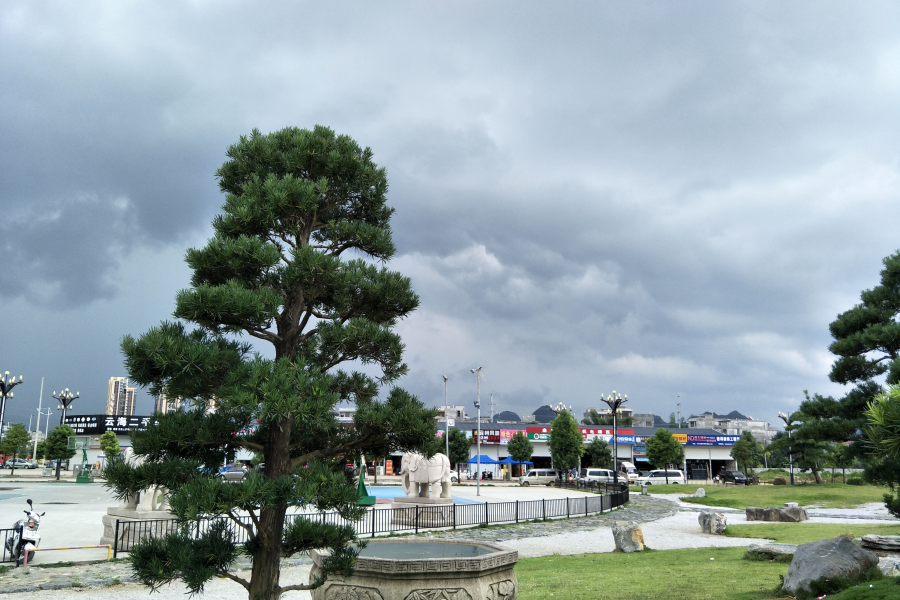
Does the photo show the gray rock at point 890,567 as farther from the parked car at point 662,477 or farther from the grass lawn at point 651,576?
the parked car at point 662,477

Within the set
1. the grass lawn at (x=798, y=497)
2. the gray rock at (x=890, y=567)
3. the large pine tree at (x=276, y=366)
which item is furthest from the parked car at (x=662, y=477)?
the large pine tree at (x=276, y=366)

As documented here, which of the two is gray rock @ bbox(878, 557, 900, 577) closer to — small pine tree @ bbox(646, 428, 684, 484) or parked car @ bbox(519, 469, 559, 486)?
parked car @ bbox(519, 469, 559, 486)

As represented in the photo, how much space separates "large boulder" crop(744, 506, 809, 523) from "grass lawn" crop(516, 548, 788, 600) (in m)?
9.80

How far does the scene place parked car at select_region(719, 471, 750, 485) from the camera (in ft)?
177

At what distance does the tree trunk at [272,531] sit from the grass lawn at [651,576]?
4816 millimetres

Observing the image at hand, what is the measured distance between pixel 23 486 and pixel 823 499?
50591mm

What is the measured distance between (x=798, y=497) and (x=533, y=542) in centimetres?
2506

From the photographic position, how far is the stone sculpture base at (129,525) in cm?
1474

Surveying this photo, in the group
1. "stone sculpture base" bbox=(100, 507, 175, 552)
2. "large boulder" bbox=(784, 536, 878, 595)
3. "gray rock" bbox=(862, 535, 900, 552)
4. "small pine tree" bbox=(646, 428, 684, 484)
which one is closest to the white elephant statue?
"stone sculpture base" bbox=(100, 507, 175, 552)

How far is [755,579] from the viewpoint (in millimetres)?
10883

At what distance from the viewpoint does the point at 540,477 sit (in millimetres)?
54906

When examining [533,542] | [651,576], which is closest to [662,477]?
[533,542]

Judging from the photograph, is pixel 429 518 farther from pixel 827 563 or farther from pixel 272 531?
pixel 272 531

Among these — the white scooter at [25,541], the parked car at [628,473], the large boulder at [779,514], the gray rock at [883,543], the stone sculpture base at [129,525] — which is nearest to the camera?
the gray rock at [883,543]
